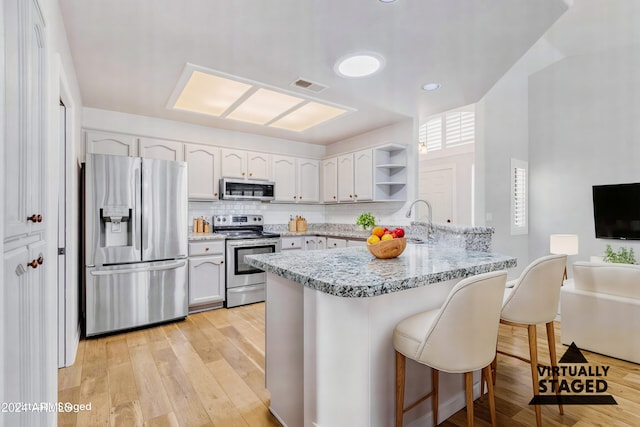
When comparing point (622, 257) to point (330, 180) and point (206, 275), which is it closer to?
point (330, 180)

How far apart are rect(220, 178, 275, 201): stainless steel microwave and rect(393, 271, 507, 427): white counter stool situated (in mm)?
Answer: 3461

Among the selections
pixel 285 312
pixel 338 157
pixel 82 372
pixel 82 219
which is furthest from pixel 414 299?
pixel 338 157

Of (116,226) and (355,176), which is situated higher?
(355,176)

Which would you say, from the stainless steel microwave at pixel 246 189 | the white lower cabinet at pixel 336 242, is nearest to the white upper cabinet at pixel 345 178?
the white lower cabinet at pixel 336 242

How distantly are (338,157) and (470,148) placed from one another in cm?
269

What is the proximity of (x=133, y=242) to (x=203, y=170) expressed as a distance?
4.57ft

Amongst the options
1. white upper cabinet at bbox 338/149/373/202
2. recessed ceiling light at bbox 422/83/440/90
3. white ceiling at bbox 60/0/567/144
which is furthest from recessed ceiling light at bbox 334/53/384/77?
white upper cabinet at bbox 338/149/373/202

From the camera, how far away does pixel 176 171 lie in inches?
136

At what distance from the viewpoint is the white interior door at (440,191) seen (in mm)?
6211

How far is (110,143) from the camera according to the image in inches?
148

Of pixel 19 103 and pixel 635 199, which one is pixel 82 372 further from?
pixel 635 199

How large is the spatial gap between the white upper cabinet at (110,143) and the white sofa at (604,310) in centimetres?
483

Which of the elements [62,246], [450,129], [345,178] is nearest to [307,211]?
[345,178]

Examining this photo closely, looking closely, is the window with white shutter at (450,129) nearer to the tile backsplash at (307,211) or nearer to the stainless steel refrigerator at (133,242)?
the tile backsplash at (307,211)
